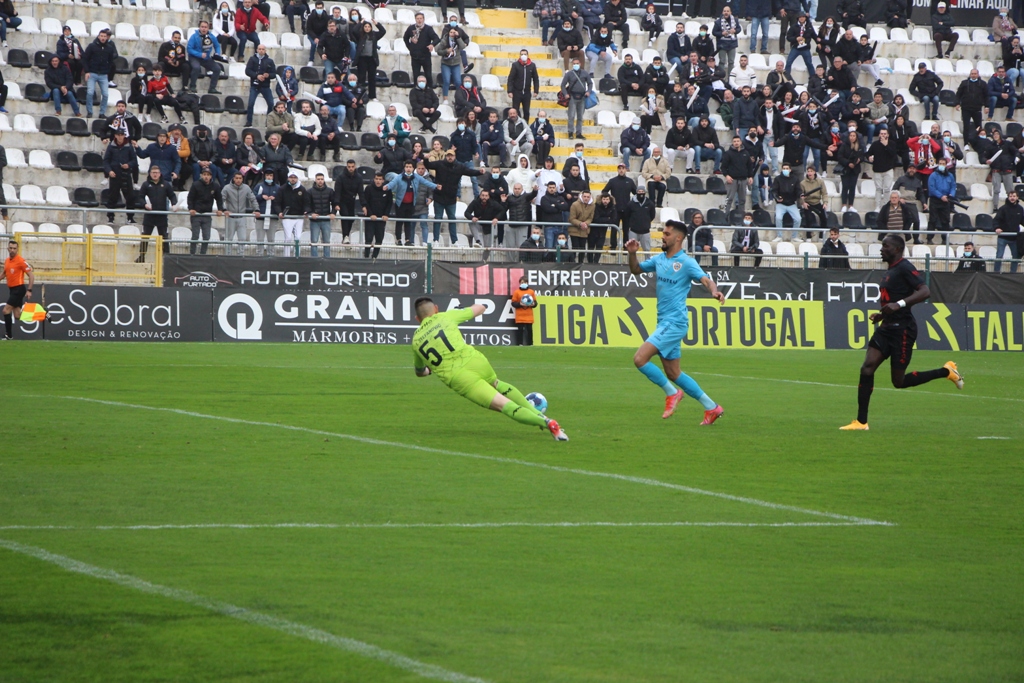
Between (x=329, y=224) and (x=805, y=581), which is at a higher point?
(x=329, y=224)

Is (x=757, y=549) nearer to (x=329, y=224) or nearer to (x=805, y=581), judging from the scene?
(x=805, y=581)

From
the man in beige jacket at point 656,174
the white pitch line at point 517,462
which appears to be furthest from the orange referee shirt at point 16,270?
the man in beige jacket at point 656,174

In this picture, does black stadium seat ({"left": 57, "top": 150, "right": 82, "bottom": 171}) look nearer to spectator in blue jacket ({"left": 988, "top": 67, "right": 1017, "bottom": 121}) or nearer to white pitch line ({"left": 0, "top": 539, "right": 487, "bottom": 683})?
spectator in blue jacket ({"left": 988, "top": 67, "right": 1017, "bottom": 121})

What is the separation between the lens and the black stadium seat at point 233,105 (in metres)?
35.1

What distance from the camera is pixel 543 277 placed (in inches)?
1227

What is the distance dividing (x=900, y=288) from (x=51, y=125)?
24.7 meters

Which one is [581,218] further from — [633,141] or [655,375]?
[655,375]

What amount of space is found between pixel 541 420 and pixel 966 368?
603 inches

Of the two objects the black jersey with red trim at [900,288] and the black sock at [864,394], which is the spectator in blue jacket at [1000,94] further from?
the black sock at [864,394]

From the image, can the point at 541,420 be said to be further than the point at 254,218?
No

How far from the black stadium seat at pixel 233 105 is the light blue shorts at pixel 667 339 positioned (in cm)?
2291

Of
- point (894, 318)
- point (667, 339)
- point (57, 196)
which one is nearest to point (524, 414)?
point (667, 339)

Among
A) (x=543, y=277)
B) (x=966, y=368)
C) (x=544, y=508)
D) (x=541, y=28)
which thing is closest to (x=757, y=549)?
(x=544, y=508)

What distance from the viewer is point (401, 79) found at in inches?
1492
